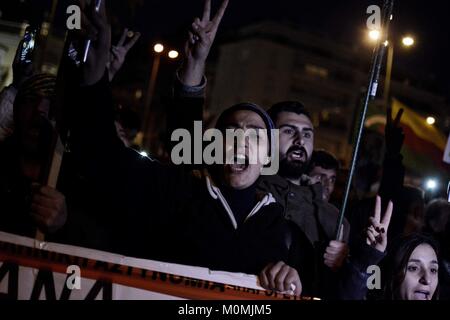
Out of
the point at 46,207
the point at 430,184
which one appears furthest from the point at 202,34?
the point at 430,184

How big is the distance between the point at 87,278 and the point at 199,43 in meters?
1.62

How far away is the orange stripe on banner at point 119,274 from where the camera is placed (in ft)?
7.51

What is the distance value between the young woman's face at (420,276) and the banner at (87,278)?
1109 mm

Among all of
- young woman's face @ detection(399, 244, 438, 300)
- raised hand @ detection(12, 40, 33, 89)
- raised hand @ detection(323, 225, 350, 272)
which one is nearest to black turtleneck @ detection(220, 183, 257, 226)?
raised hand @ detection(323, 225, 350, 272)

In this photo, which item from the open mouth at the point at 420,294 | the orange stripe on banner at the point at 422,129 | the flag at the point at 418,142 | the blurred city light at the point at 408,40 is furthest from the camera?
the blurred city light at the point at 408,40

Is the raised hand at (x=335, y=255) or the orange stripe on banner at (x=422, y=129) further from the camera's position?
the orange stripe on banner at (x=422, y=129)

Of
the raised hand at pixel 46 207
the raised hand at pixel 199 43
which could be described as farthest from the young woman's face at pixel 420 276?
the raised hand at pixel 46 207

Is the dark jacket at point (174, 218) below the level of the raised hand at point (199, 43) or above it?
below

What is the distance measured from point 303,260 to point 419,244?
0.83 metres

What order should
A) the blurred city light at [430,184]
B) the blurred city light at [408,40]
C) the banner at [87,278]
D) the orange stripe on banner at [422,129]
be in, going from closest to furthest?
the banner at [87,278] < the orange stripe on banner at [422,129] < the blurred city light at [430,184] < the blurred city light at [408,40]

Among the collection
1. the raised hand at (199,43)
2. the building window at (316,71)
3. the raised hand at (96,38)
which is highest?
the building window at (316,71)

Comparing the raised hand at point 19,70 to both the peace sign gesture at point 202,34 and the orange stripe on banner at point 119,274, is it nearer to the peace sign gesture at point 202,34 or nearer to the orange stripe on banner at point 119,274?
the peace sign gesture at point 202,34

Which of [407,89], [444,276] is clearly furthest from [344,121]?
[444,276]

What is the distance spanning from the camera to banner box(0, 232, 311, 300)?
89.1 inches
